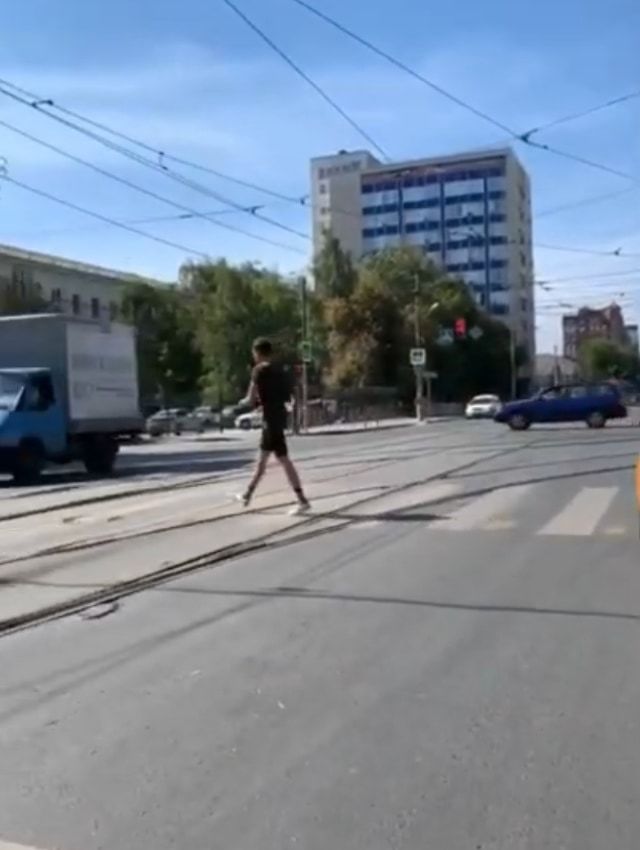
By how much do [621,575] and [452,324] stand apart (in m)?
80.9

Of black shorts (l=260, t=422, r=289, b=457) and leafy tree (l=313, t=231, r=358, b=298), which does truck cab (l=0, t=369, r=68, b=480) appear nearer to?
black shorts (l=260, t=422, r=289, b=457)

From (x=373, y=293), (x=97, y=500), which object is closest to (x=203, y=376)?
(x=373, y=293)

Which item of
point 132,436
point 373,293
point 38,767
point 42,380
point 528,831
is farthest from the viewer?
point 373,293

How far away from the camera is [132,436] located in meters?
28.7

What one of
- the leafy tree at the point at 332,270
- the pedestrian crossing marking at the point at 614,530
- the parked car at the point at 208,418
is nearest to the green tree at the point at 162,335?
the leafy tree at the point at 332,270

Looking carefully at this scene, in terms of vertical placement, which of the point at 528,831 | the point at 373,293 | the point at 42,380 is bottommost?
the point at 528,831

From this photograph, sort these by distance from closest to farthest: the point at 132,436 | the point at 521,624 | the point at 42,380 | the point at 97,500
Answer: the point at 521,624 < the point at 97,500 < the point at 42,380 < the point at 132,436

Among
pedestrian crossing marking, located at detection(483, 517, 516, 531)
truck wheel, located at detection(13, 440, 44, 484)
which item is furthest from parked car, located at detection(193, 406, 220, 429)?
pedestrian crossing marking, located at detection(483, 517, 516, 531)

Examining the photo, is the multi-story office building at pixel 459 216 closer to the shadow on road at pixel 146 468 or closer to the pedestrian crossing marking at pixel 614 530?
the shadow on road at pixel 146 468

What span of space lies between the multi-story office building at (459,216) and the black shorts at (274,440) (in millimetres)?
112976

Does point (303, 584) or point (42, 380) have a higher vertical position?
point (42, 380)

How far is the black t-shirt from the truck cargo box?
39.3 ft

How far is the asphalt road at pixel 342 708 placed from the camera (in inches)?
189

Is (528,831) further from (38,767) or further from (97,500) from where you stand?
(97,500)
